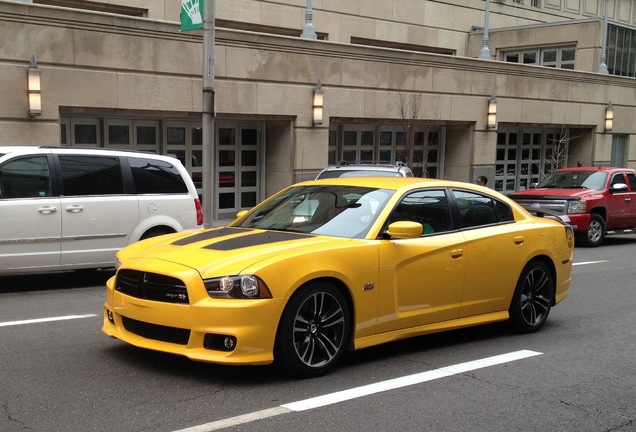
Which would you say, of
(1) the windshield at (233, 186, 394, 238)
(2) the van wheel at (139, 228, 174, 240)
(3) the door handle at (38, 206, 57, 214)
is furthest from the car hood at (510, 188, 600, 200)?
(3) the door handle at (38, 206, 57, 214)

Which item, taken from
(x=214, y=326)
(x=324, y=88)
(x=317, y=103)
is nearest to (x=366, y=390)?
(x=214, y=326)

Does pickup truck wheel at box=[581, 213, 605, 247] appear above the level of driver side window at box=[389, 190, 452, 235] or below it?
below

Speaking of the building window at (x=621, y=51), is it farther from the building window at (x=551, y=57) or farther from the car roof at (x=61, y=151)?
the car roof at (x=61, y=151)

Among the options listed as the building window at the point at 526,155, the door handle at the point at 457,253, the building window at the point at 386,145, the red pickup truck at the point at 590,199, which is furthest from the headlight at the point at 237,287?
the building window at the point at 526,155

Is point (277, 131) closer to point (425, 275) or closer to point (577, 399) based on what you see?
point (425, 275)

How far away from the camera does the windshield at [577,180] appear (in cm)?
1788

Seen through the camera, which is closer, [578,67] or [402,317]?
[402,317]

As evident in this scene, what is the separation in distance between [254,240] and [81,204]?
15.5 ft

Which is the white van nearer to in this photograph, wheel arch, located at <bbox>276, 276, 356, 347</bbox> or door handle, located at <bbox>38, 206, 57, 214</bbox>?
door handle, located at <bbox>38, 206, 57, 214</bbox>

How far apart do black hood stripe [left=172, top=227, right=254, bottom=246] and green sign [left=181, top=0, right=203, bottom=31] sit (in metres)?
8.53

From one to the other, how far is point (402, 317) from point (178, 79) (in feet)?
42.7

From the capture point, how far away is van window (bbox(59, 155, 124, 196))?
32.9 ft

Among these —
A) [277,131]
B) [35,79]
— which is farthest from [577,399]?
[277,131]

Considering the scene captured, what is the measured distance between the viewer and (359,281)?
6.00 m
